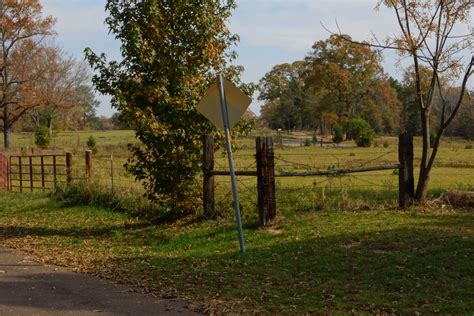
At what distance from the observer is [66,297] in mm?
7891

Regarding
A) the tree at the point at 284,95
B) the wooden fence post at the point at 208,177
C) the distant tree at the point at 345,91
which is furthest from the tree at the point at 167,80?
the tree at the point at 284,95

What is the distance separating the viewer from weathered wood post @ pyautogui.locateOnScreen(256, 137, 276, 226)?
39.6ft

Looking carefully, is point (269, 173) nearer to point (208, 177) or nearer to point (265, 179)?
point (265, 179)

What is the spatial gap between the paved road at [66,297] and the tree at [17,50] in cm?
4539

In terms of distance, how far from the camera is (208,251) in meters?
10.8

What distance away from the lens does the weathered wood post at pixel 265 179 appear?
1206cm

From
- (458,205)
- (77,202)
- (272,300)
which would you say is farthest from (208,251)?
(77,202)

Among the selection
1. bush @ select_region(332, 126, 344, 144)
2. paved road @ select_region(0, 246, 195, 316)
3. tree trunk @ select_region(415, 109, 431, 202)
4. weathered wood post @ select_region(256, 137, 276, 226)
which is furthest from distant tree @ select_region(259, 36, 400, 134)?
paved road @ select_region(0, 246, 195, 316)

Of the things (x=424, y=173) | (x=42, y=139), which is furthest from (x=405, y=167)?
(x=42, y=139)

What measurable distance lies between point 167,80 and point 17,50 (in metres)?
44.1

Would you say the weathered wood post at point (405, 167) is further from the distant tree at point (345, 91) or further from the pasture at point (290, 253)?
the distant tree at point (345, 91)

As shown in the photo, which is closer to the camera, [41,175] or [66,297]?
[66,297]

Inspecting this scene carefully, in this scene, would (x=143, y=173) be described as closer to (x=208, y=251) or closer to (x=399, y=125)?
(x=208, y=251)

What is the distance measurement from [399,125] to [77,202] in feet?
233
